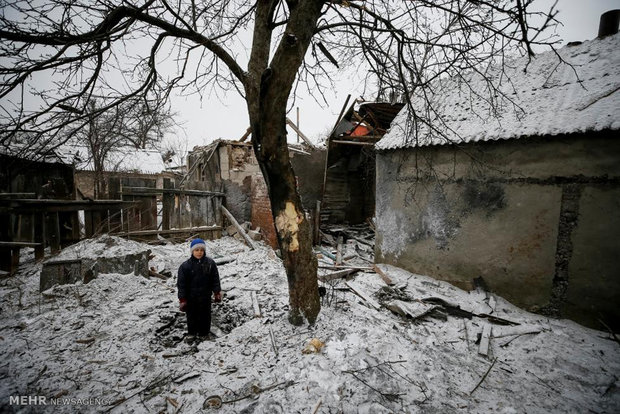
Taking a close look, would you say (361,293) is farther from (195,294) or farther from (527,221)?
(527,221)

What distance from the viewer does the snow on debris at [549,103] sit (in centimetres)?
398

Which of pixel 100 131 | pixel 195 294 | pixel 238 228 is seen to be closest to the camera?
pixel 195 294

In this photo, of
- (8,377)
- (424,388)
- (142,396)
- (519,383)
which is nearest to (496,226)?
(519,383)

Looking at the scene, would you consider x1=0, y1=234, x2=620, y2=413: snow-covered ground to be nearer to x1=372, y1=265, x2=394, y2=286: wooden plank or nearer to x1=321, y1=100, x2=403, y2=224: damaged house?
x1=372, y1=265, x2=394, y2=286: wooden plank

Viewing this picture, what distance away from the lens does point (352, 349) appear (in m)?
3.08

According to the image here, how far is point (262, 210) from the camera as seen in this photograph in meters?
8.01

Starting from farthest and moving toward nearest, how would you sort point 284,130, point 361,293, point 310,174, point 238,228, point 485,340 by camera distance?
1. point 310,174
2. point 238,228
3. point 361,293
4. point 485,340
5. point 284,130

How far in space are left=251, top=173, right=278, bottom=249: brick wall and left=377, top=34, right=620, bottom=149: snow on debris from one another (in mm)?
3813

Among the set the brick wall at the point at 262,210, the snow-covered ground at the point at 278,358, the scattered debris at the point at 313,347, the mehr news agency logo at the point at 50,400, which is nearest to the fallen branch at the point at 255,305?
the snow-covered ground at the point at 278,358

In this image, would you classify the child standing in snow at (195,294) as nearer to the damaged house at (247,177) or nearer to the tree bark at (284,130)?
the tree bark at (284,130)

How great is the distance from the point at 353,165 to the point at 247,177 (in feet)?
15.5

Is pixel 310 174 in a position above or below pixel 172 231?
above

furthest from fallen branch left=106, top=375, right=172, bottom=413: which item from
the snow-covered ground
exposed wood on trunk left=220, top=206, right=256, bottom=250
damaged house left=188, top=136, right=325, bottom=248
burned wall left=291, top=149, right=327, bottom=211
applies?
burned wall left=291, top=149, right=327, bottom=211

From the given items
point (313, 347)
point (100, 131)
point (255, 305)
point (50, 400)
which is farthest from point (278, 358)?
point (100, 131)
